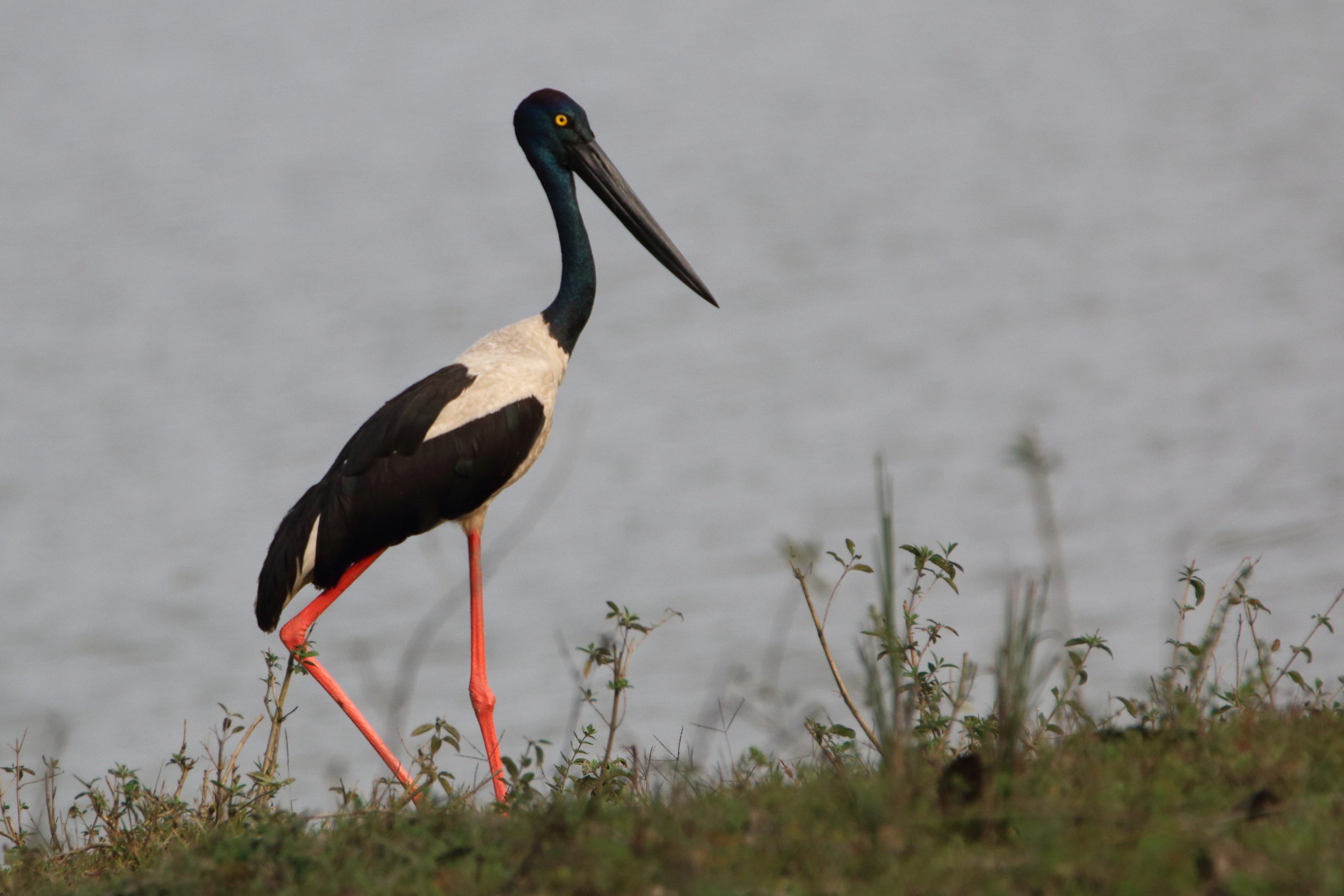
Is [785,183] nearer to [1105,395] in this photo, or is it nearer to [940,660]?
[1105,395]

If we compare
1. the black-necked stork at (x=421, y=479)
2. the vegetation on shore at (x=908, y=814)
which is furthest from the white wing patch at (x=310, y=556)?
the vegetation on shore at (x=908, y=814)

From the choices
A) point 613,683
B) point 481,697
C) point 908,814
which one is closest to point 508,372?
point 481,697

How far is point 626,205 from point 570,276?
0.51 metres

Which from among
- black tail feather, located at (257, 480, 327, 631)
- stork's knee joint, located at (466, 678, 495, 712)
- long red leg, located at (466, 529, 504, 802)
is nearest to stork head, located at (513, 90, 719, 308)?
long red leg, located at (466, 529, 504, 802)

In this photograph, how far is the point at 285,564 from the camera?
5.74m

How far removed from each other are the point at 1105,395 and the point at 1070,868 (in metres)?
14.8

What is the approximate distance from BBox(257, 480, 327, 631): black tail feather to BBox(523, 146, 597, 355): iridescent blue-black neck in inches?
42.3

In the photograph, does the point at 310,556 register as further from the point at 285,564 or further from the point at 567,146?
the point at 567,146

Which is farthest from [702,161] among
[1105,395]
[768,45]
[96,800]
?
[96,800]

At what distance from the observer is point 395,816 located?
3.65 m

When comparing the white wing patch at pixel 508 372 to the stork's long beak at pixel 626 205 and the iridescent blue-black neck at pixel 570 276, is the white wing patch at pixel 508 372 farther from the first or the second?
the stork's long beak at pixel 626 205

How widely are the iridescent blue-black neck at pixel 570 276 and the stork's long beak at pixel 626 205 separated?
0.44ft

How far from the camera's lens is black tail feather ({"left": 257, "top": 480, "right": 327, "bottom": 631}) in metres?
5.74

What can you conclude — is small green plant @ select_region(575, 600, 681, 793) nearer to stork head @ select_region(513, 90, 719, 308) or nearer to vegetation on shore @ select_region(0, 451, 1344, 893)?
vegetation on shore @ select_region(0, 451, 1344, 893)
